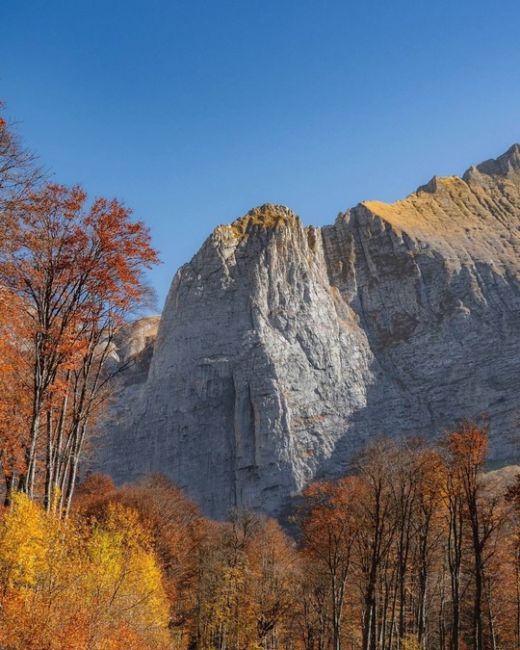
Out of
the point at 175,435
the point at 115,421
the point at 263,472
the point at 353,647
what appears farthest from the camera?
the point at 115,421

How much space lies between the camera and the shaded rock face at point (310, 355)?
A: 70.8 meters

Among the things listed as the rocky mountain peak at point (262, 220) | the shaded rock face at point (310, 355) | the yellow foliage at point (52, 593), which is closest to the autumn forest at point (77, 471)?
the yellow foliage at point (52, 593)

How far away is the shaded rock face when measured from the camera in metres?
70.8

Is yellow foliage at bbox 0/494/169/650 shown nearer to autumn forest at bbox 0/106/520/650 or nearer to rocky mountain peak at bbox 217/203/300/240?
autumn forest at bbox 0/106/520/650

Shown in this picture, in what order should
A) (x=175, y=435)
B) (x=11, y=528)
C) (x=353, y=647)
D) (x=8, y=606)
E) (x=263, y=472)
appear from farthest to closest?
(x=175, y=435) < (x=263, y=472) < (x=353, y=647) < (x=11, y=528) < (x=8, y=606)

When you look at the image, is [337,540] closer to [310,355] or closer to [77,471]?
[77,471]

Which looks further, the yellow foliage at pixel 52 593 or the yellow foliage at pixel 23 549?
the yellow foliage at pixel 23 549

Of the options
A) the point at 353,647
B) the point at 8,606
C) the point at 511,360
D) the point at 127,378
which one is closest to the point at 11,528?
the point at 8,606

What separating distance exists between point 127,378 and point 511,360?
5218cm

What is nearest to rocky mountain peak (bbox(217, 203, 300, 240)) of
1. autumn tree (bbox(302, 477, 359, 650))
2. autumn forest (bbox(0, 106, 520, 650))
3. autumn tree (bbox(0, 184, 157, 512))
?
autumn tree (bbox(302, 477, 359, 650))

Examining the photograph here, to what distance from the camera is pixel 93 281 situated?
54.4 feet

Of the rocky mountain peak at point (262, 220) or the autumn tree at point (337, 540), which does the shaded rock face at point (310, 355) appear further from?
the autumn tree at point (337, 540)

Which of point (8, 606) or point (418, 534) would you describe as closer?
point (8, 606)

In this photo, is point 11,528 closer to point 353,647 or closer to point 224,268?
point 353,647
